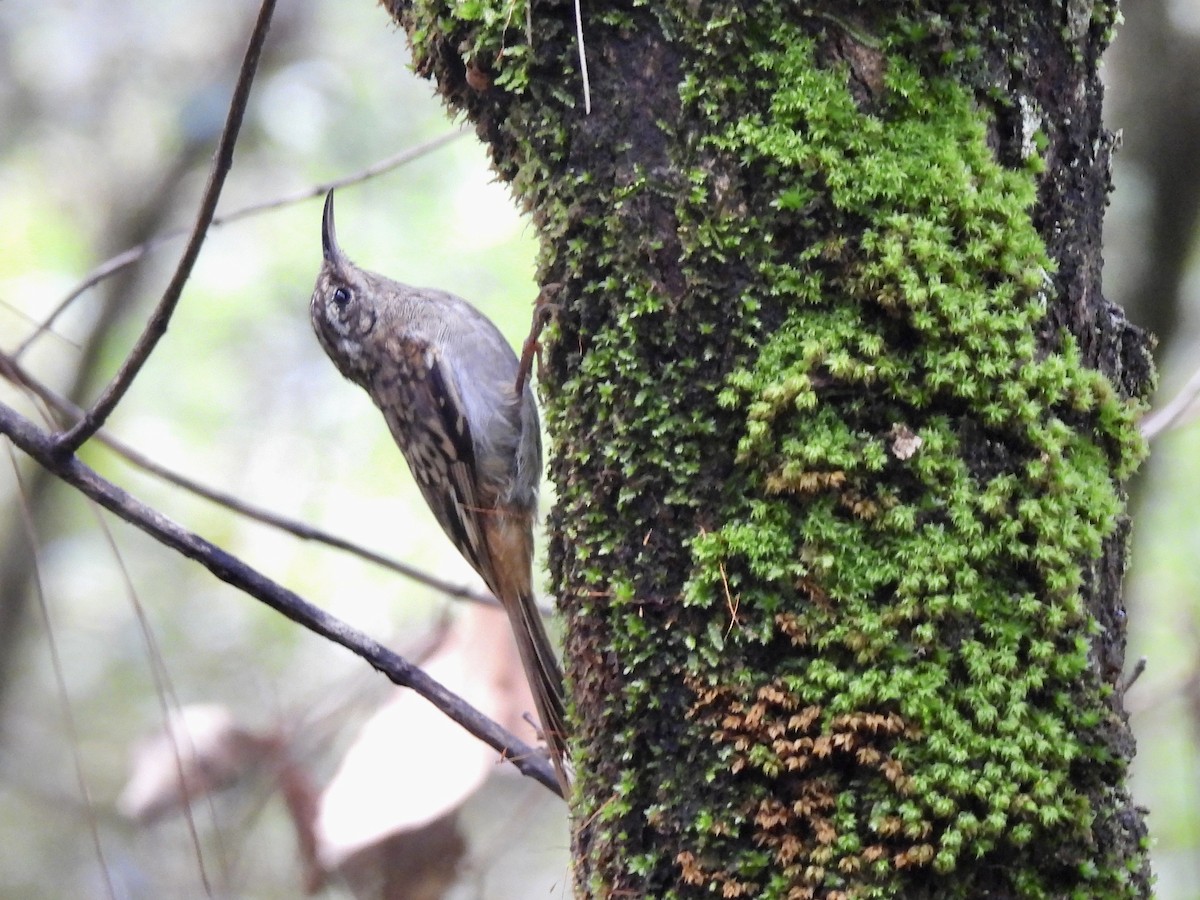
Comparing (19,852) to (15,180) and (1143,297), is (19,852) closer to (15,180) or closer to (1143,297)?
(15,180)

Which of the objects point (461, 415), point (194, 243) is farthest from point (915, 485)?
point (461, 415)

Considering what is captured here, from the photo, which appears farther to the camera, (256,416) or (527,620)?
(256,416)

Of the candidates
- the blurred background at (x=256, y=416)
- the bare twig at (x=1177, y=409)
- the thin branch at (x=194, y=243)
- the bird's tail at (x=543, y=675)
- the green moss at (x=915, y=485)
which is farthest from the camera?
the blurred background at (x=256, y=416)

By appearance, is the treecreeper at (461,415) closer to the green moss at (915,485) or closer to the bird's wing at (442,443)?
the bird's wing at (442,443)

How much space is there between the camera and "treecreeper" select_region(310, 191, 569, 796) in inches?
135

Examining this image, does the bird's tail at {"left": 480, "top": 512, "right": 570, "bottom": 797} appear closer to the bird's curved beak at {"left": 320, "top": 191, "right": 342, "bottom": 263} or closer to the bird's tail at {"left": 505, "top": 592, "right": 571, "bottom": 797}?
the bird's tail at {"left": 505, "top": 592, "right": 571, "bottom": 797}

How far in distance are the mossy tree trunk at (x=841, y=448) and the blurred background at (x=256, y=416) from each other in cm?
216

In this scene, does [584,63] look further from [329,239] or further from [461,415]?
[329,239]

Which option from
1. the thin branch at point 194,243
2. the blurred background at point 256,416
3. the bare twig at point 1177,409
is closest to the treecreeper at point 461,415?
the blurred background at point 256,416

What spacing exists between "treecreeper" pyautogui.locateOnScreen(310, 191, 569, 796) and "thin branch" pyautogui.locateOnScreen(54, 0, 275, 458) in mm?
1430

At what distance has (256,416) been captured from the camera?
23.8 feet

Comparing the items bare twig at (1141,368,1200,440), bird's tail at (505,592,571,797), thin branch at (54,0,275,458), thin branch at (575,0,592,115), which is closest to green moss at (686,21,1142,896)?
thin branch at (575,0,592,115)

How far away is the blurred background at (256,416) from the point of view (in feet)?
16.0

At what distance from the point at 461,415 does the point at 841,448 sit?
192 cm
